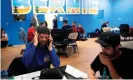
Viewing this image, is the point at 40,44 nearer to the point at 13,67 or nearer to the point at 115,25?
the point at 13,67

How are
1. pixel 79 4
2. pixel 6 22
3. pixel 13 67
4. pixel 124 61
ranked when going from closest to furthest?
pixel 124 61, pixel 13 67, pixel 6 22, pixel 79 4

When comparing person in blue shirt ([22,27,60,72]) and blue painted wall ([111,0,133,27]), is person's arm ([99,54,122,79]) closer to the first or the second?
person in blue shirt ([22,27,60,72])

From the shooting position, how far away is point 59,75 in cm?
203

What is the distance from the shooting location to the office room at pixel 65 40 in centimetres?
195

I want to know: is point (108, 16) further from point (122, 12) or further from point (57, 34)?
point (57, 34)

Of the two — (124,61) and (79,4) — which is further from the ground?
(79,4)

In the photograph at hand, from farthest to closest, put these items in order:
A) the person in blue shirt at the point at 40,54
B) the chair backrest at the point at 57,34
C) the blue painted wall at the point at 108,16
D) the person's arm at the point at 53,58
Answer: the blue painted wall at the point at 108,16 < the chair backrest at the point at 57,34 < the person's arm at the point at 53,58 < the person in blue shirt at the point at 40,54

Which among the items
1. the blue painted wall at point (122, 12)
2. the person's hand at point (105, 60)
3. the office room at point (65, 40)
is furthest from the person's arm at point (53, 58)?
the blue painted wall at point (122, 12)

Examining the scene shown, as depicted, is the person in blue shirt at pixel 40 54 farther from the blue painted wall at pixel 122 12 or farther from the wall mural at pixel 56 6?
the blue painted wall at pixel 122 12

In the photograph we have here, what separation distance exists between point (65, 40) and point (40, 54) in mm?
4621

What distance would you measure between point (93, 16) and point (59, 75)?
12.3 m

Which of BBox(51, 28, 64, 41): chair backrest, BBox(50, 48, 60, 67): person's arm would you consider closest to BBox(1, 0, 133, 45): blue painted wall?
BBox(51, 28, 64, 41): chair backrest

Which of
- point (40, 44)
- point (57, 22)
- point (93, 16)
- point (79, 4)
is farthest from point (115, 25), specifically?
point (40, 44)

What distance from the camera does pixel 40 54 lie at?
253cm
